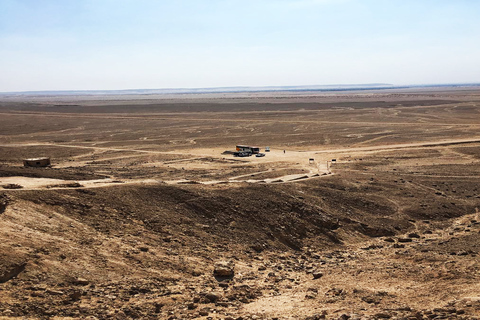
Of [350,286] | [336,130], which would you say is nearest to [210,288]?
[350,286]

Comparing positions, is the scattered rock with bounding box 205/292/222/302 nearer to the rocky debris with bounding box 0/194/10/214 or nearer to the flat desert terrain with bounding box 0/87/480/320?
the flat desert terrain with bounding box 0/87/480/320

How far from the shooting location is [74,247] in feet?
63.8

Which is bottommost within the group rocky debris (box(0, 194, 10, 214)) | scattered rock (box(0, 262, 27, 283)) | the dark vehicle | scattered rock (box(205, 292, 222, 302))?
the dark vehicle

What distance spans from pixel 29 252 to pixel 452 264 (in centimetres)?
1712

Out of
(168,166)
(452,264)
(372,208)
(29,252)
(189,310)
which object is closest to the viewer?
(189,310)

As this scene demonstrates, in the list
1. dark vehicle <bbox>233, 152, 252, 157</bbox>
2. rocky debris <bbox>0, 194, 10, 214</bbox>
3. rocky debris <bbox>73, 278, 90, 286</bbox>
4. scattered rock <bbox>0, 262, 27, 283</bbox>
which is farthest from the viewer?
dark vehicle <bbox>233, 152, 252, 157</bbox>

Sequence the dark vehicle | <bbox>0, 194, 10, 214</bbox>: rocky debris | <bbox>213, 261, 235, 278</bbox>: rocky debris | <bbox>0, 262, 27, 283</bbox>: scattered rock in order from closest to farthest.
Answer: <bbox>0, 262, 27, 283</bbox>: scattered rock
<bbox>213, 261, 235, 278</bbox>: rocky debris
<bbox>0, 194, 10, 214</bbox>: rocky debris
the dark vehicle

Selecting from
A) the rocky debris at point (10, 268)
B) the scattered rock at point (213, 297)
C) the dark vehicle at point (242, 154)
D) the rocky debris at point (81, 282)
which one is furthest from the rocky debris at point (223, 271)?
the dark vehicle at point (242, 154)

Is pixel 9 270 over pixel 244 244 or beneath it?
over

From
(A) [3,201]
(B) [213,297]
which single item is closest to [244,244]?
(B) [213,297]

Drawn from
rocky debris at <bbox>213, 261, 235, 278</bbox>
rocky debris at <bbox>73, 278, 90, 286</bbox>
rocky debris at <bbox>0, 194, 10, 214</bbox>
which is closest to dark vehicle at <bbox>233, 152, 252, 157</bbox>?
rocky debris at <bbox>0, 194, 10, 214</bbox>

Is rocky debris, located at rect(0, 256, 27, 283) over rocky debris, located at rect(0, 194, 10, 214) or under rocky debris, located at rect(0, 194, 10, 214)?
under

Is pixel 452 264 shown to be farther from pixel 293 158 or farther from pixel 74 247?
pixel 293 158

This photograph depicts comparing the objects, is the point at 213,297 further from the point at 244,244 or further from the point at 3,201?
the point at 3,201
